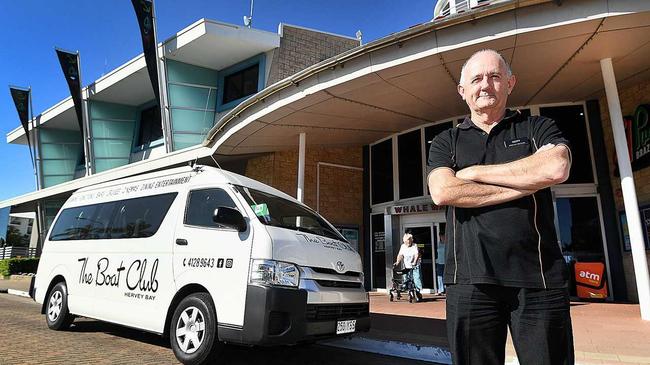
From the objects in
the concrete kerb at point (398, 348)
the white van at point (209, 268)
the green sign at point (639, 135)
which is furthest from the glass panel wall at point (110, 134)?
the green sign at point (639, 135)

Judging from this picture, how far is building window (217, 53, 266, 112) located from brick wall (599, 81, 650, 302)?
1220 centimetres

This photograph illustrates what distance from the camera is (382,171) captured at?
15.2 meters

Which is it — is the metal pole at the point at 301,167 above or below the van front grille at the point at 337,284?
above

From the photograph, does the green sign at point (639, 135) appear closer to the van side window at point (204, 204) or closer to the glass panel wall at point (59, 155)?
the van side window at point (204, 204)

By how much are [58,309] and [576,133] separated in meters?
12.4

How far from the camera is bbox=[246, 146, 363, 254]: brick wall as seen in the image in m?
14.5

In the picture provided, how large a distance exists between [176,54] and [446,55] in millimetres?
14331

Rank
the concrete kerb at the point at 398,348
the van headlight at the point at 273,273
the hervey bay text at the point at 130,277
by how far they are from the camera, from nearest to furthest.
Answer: the van headlight at the point at 273,273
the concrete kerb at the point at 398,348
the hervey bay text at the point at 130,277

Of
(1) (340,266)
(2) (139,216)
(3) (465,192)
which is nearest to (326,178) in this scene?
(2) (139,216)

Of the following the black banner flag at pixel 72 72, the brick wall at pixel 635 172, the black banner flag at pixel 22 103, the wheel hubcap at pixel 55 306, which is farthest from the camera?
the black banner flag at pixel 22 103

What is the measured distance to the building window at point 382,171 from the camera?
587 inches

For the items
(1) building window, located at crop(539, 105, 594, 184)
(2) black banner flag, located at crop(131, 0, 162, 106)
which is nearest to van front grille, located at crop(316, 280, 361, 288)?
(1) building window, located at crop(539, 105, 594, 184)

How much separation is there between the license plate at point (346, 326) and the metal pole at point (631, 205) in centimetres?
560

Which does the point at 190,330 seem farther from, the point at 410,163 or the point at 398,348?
the point at 410,163
